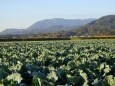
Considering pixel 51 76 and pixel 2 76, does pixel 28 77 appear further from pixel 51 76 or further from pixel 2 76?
pixel 51 76

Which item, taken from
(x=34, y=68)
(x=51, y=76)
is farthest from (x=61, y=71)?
(x=34, y=68)

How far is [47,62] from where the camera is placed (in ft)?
29.5

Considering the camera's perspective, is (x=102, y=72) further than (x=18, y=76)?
Yes

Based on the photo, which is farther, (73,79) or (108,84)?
(73,79)

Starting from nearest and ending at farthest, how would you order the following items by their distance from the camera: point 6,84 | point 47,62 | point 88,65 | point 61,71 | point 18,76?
point 6,84
point 18,76
point 61,71
point 88,65
point 47,62

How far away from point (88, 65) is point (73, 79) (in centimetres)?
195

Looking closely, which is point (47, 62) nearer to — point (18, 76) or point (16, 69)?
point (16, 69)

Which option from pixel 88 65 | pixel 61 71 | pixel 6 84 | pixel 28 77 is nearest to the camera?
pixel 6 84

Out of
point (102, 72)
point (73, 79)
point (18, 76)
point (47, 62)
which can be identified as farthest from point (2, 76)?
point (47, 62)

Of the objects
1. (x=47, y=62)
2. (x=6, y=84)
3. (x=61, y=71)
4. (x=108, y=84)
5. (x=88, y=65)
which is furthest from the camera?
(x=47, y=62)

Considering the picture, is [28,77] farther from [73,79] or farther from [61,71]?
[73,79]

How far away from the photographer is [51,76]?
4.64 m

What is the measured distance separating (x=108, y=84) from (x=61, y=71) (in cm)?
150

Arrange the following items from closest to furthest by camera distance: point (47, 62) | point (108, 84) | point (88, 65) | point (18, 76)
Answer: point (108, 84) → point (18, 76) → point (88, 65) → point (47, 62)
